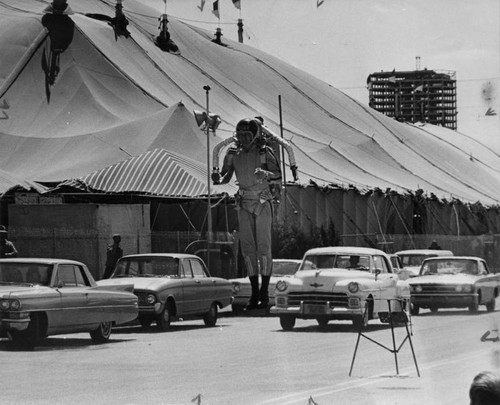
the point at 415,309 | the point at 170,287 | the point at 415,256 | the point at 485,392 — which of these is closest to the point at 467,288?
the point at 415,309

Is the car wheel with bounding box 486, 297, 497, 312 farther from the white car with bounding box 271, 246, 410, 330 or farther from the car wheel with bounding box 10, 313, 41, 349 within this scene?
the car wheel with bounding box 10, 313, 41, 349

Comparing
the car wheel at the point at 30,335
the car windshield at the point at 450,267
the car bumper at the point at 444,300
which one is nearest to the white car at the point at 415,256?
the car windshield at the point at 450,267

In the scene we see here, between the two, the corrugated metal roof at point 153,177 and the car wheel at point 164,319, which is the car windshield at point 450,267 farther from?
the corrugated metal roof at point 153,177

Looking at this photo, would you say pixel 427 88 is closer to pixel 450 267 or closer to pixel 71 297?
pixel 71 297

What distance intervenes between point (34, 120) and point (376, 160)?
55.7 ft

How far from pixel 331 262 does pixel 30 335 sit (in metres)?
7.51

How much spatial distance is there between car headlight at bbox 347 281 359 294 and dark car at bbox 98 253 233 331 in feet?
9.12

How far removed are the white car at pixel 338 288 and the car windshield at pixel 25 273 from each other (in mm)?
4866

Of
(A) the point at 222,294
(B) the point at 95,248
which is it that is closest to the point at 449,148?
(B) the point at 95,248

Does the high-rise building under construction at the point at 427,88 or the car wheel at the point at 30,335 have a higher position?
the high-rise building under construction at the point at 427,88

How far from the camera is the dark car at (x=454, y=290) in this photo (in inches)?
1080

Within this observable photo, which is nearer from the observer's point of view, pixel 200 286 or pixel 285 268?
pixel 200 286

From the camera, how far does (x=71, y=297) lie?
18062 millimetres

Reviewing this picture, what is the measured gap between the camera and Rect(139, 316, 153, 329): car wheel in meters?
22.2
